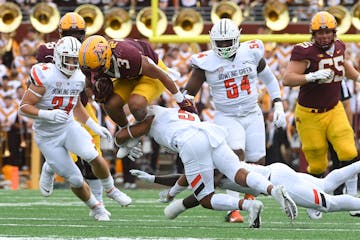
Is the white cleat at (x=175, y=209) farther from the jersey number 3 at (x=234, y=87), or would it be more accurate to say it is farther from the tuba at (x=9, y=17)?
the tuba at (x=9, y=17)

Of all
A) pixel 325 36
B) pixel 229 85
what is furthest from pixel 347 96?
pixel 229 85

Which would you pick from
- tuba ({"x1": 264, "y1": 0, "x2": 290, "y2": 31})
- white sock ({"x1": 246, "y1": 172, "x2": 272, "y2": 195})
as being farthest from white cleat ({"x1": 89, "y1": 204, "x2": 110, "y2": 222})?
tuba ({"x1": 264, "y1": 0, "x2": 290, "y2": 31})

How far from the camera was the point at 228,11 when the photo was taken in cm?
1606

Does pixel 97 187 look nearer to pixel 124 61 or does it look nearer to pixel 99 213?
pixel 99 213

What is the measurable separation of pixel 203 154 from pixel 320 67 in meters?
2.24

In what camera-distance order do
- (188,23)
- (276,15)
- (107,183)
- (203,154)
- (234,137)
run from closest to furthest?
(203,154), (234,137), (107,183), (188,23), (276,15)

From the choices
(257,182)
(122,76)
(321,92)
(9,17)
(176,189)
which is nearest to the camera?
(257,182)

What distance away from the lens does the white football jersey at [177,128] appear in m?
7.38

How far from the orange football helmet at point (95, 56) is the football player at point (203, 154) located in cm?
44

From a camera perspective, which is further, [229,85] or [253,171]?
[229,85]

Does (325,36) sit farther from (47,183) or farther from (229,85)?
(47,183)

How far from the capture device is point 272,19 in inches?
647

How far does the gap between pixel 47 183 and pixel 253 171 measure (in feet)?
7.67

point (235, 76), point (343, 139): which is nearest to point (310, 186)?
point (235, 76)
